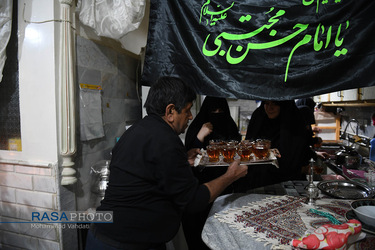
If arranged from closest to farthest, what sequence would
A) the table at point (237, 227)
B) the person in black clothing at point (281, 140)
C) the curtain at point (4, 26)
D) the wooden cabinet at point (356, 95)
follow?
the table at point (237, 227)
the curtain at point (4, 26)
the person in black clothing at point (281, 140)
the wooden cabinet at point (356, 95)

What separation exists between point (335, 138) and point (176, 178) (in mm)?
5761

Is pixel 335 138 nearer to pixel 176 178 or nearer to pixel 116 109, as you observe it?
pixel 116 109

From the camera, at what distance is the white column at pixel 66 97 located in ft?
6.12

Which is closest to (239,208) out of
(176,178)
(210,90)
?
(176,178)

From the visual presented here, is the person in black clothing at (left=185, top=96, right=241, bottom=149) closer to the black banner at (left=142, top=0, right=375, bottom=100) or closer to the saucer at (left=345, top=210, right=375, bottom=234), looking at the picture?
the black banner at (left=142, top=0, right=375, bottom=100)

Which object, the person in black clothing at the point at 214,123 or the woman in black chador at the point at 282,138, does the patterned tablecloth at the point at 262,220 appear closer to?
the woman in black chador at the point at 282,138

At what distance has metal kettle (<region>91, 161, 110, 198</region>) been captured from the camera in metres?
2.17

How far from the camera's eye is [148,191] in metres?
1.25

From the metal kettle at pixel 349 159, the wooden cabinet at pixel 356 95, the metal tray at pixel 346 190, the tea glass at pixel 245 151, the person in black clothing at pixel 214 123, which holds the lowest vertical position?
the metal kettle at pixel 349 159

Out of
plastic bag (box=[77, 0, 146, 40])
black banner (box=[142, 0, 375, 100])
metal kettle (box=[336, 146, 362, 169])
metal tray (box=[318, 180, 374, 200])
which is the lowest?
metal kettle (box=[336, 146, 362, 169])

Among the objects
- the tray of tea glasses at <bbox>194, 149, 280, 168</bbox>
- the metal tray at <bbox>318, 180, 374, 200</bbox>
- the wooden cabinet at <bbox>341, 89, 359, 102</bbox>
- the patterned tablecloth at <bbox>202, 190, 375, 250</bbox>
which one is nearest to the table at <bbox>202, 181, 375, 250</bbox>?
the patterned tablecloth at <bbox>202, 190, 375, 250</bbox>

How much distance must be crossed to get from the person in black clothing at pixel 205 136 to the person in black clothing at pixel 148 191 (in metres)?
1.09

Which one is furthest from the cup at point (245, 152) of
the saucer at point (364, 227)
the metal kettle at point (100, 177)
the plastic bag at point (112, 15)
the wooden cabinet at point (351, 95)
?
the wooden cabinet at point (351, 95)

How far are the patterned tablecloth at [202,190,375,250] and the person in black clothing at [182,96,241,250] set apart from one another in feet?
2.34
